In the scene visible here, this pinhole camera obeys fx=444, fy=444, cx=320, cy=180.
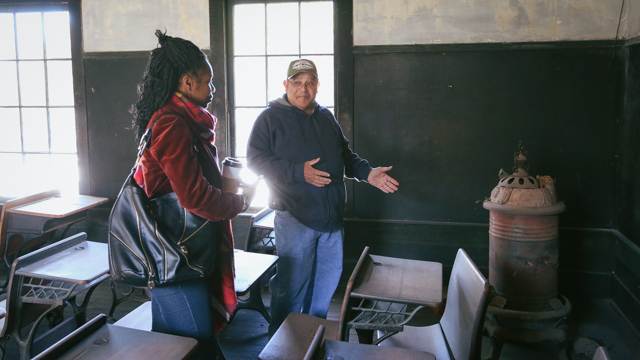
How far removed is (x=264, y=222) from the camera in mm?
3480

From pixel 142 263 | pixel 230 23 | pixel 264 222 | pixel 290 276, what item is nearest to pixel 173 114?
pixel 142 263

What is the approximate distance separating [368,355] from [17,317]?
2.13 m

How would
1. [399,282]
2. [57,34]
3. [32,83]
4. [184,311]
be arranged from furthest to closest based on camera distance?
1. [32,83]
2. [57,34]
3. [399,282]
4. [184,311]

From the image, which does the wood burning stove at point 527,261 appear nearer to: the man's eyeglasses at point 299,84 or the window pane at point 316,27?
the man's eyeglasses at point 299,84

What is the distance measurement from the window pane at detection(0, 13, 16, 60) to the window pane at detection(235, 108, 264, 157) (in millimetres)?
2447

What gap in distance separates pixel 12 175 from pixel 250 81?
2760mm

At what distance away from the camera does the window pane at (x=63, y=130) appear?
4.46 metres

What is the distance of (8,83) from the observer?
4.55 metres

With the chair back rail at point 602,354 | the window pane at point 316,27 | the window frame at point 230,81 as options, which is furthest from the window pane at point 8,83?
the chair back rail at point 602,354

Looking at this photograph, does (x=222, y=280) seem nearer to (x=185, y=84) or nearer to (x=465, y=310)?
(x=185, y=84)

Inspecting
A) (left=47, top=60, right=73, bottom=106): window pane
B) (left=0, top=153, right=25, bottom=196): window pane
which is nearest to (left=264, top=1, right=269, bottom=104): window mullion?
(left=47, top=60, right=73, bottom=106): window pane

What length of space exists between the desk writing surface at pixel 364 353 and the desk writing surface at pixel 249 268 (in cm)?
90

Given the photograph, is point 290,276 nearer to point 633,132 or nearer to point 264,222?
point 264,222

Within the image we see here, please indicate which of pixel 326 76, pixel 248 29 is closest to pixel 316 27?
pixel 326 76
